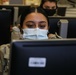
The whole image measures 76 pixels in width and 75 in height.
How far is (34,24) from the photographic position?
1452 mm

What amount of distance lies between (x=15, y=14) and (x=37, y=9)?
0.85 metres

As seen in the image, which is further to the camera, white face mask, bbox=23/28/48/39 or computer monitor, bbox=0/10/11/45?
computer monitor, bbox=0/10/11/45

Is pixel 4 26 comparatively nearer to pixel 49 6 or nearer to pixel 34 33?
pixel 34 33

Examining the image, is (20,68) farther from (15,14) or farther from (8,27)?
(15,14)

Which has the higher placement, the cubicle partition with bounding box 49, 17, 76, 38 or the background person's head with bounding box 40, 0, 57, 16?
the background person's head with bounding box 40, 0, 57, 16

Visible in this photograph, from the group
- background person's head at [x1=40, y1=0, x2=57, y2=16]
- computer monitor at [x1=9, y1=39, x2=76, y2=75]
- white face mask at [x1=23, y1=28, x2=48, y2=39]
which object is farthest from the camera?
background person's head at [x1=40, y1=0, x2=57, y2=16]

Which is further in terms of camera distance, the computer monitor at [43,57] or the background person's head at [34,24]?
the background person's head at [34,24]

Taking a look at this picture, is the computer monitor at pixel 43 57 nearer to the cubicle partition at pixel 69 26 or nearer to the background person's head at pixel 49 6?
the cubicle partition at pixel 69 26

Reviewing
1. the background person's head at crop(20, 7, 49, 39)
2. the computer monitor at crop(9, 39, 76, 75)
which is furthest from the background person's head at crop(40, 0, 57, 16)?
the computer monitor at crop(9, 39, 76, 75)

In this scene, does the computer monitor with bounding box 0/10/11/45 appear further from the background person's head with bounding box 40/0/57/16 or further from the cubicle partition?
the background person's head with bounding box 40/0/57/16

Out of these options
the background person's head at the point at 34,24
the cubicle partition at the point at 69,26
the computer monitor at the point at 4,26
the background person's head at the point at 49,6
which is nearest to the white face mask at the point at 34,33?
the background person's head at the point at 34,24

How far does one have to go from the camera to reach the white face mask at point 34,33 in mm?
1307

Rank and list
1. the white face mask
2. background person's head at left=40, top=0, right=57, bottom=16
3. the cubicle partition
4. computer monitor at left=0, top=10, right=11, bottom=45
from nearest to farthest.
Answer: the white face mask
the cubicle partition
computer monitor at left=0, top=10, right=11, bottom=45
background person's head at left=40, top=0, right=57, bottom=16

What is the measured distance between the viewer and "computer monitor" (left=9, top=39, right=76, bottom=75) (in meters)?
0.81
